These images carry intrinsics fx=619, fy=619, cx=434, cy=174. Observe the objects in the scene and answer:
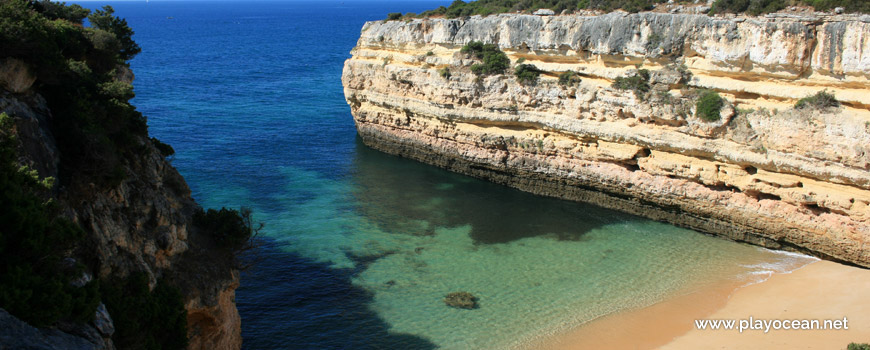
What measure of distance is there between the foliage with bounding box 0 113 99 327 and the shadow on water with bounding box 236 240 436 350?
6968 millimetres

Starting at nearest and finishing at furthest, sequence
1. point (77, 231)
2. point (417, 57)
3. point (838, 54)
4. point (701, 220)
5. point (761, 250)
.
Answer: point (77, 231), point (838, 54), point (761, 250), point (701, 220), point (417, 57)

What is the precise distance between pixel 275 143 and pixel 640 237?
24319 millimetres

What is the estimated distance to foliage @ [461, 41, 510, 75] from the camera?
3284 cm

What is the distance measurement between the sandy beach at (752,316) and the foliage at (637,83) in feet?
31.6

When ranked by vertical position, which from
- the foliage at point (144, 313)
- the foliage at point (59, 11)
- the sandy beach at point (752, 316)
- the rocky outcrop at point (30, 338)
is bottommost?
the sandy beach at point (752, 316)

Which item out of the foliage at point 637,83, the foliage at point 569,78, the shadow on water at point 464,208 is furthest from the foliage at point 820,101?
the foliage at point 569,78

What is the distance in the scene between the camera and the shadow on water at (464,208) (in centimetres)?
2784

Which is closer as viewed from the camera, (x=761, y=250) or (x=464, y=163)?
(x=761, y=250)

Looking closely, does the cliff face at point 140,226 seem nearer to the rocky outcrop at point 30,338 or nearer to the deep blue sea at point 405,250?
the rocky outcrop at point 30,338

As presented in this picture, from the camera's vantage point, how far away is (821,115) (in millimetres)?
23078

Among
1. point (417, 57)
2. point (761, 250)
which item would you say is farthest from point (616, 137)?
point (417, 57)

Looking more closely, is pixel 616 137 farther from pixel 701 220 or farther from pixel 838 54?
pixel 838 54

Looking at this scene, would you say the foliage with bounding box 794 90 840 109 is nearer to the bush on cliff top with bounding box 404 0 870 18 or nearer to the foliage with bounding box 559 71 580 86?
the bush on cliff top with bounding box 404 0 870 18

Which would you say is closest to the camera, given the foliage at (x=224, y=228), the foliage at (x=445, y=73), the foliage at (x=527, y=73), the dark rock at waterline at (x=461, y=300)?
the foliage at (x=224, y=228)
